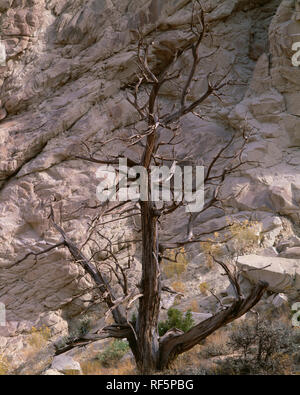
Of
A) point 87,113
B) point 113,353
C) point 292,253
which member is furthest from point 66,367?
point 87,113

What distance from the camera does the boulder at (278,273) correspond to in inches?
328

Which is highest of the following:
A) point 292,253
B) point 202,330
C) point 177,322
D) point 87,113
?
point 87,113

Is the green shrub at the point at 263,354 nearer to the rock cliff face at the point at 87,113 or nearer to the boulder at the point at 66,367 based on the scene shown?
the boulder at the point at 66,367

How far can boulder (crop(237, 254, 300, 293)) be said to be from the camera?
8.33 meters

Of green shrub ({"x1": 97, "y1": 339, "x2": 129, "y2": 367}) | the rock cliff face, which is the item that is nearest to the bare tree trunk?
green shrub ({"x1": 97, "y1": 339, "x2": 129, "y2": 367})

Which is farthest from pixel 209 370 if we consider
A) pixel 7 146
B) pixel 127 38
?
pixel 127 38

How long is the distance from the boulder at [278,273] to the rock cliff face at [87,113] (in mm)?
2111

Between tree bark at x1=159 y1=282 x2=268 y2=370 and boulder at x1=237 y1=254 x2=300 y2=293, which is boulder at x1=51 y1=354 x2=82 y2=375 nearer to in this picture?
tree bark at x1=159 y1=282 x2=268 y2=370

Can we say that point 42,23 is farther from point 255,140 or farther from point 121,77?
point 255,140

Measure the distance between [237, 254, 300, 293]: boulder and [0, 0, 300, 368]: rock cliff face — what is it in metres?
2.11

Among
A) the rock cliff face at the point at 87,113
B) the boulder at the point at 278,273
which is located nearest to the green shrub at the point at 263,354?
the boulder at the point at 278,273

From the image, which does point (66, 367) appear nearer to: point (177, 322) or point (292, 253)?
point (177, 322)

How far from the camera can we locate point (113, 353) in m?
7.98

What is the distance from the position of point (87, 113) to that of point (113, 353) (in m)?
7.35
